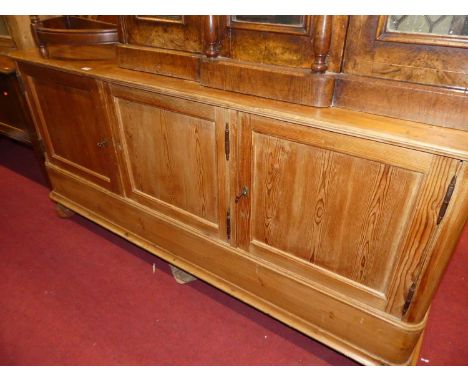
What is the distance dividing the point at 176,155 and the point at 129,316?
86cm

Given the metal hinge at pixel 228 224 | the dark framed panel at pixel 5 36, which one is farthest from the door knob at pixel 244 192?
the dark framed panel at pixel 5 36

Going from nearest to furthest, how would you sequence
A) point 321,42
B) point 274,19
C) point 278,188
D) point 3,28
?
1. point 321,42
2. point 274,19
3. point 278,188
4. point 3,28

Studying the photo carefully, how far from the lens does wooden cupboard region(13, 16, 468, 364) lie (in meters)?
0.98

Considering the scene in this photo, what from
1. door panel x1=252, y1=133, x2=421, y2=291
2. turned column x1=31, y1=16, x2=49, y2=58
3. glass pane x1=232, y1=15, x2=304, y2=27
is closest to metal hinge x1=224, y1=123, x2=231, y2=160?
door panel x1=252, y1=133, x2=421, y2=291


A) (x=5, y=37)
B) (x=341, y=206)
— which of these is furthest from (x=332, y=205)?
(x=5, y=37)

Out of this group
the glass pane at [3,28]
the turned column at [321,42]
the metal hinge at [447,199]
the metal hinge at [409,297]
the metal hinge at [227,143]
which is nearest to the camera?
the metal hinge at [447,199]

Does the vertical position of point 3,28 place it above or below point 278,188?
above

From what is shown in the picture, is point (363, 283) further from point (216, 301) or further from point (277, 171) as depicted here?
point (216, 301)

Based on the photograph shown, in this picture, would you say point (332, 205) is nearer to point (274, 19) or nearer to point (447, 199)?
point (447, 199)

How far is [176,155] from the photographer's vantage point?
1455 millimetres

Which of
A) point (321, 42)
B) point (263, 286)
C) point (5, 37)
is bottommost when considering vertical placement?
point (263, 286)

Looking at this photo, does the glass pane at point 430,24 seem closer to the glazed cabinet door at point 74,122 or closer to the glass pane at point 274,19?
the glass pane at point 274,19

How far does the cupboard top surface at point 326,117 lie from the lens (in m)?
0.89

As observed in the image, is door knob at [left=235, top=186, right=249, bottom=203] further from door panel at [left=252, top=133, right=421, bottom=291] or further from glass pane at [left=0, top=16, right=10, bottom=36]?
glass pane at [left=0, top=16, right=10, bottom=36]
